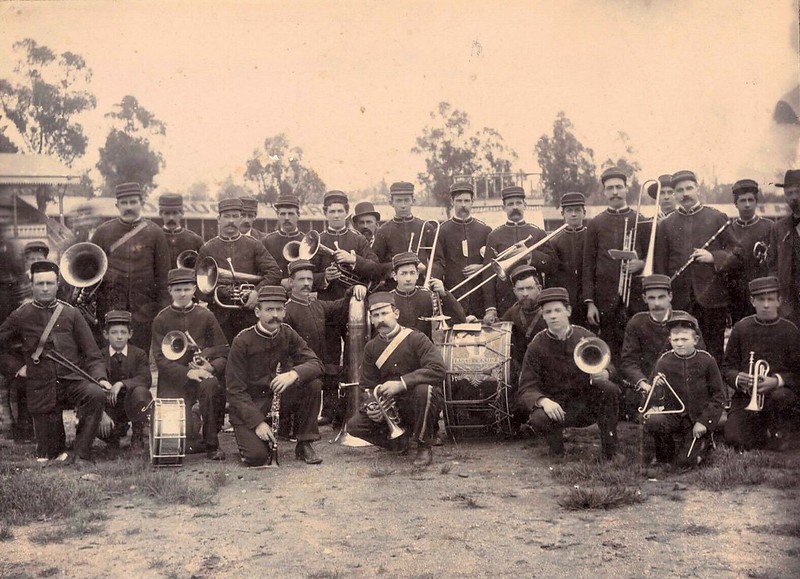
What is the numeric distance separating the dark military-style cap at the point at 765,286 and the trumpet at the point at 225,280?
4226 mm

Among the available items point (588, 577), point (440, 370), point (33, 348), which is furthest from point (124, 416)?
point (588, 577)

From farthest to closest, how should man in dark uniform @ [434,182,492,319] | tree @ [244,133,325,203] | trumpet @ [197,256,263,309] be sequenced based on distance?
man in dark uniform @ [434,182,492,319] → tree @ [244,133,325,203] → trumpet @ [197,256,263,309]

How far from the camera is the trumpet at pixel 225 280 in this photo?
7.18 metres

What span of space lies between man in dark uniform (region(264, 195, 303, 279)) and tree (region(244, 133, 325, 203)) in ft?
0.65

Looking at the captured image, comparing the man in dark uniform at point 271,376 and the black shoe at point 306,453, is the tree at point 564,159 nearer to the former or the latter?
the man in dark uniform at point 271,376

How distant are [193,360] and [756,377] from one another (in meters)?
4.40

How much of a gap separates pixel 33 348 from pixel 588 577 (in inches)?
185

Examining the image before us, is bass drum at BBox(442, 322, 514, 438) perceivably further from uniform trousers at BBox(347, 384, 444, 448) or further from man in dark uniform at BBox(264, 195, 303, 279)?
man in dark uniform at BBox(264, 195, 303, 279)

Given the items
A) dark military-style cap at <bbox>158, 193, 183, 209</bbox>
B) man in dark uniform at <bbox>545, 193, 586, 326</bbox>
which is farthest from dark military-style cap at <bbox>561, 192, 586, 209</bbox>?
dark military-style cap at <bbox>158, 193, 183, 209</bbox>

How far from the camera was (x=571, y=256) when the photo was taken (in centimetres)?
770

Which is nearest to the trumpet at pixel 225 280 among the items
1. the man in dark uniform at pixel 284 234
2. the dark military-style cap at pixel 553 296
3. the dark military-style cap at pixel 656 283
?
the man in dark uniform at pixel 284 234

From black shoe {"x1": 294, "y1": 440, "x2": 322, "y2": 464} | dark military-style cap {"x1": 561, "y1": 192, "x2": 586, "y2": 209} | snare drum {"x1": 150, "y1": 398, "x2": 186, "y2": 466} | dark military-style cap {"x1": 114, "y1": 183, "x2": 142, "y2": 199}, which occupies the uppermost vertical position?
dark military-style cap {"x1": 114, "y1": 183, "x2": 142, "y2": 199}

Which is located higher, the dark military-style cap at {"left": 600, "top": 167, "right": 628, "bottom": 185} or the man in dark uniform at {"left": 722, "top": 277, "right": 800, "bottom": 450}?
the dark military-style cap at {"left": 600, "top": 167, "right": 628, "bottom": 185}

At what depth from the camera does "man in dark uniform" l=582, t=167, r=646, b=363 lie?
724 centimetres
